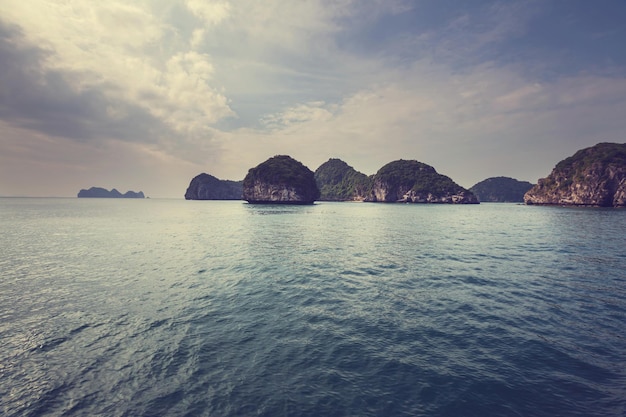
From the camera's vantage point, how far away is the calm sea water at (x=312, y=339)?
8281 mm

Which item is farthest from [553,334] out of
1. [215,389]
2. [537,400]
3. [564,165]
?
[564,165]

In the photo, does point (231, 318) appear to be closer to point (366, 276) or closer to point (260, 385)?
point (260, 385)

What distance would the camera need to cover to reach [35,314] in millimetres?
14969

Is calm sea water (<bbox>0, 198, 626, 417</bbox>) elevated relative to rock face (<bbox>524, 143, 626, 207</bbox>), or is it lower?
lower

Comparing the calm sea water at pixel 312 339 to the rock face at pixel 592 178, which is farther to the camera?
the rock face at pixel 592 178

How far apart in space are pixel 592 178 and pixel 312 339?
220468 millimetres

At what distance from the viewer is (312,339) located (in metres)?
12.2

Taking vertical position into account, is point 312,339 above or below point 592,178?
below

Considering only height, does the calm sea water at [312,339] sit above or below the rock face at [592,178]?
below

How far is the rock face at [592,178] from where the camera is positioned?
479 ft

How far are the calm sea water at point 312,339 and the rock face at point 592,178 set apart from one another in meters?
185

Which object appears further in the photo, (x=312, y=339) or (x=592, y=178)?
(x=592, y=178)

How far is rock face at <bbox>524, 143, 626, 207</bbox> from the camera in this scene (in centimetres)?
14612

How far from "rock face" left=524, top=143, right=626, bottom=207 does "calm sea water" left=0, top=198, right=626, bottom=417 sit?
18531 cm
